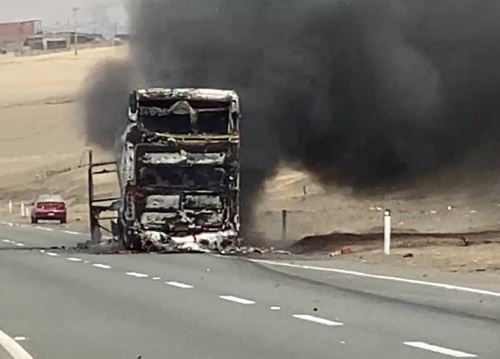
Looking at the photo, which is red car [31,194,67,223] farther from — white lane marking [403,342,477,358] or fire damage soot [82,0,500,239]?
white lane marking [403,342,477,358]

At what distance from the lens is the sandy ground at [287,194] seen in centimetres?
3922

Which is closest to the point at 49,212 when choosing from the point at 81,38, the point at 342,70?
the point at 342,70

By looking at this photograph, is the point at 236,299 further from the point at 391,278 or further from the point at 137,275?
the point at 137,275

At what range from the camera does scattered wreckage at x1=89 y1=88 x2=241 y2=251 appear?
27656 millimetres

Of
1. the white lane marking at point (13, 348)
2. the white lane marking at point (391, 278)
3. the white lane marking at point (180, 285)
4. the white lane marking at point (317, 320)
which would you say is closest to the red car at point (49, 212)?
the white lane marking at point (391, 278)

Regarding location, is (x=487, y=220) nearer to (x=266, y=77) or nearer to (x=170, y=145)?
(x=266, y=77)

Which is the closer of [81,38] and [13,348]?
[13,348]

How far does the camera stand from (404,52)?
38.1 m

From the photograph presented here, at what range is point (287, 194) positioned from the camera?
58469 millimetres

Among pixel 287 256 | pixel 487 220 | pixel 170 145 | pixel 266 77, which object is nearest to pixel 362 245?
pixel 287 256

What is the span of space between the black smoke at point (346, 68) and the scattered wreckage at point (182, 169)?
861cm

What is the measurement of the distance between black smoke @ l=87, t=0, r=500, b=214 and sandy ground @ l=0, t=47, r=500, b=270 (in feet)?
7.39

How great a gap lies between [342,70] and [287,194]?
20377 millimetres

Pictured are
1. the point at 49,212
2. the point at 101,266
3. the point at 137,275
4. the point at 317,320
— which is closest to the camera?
the point at 317,320
